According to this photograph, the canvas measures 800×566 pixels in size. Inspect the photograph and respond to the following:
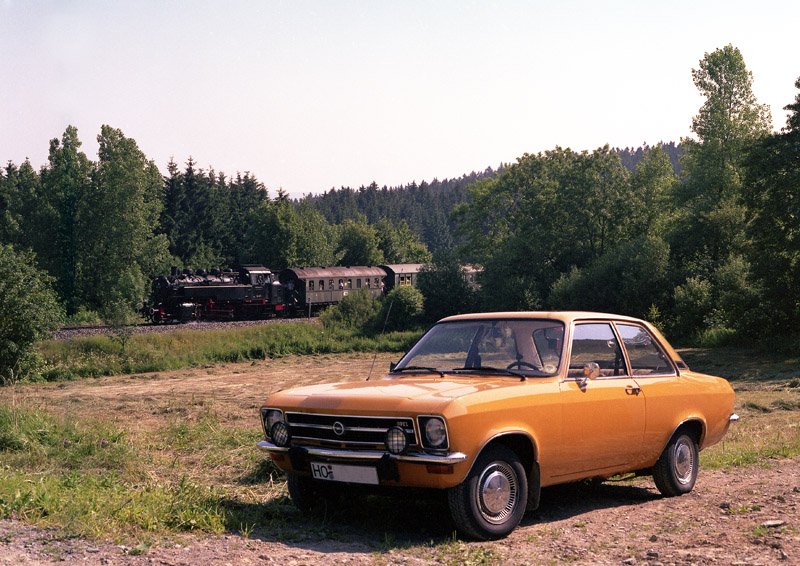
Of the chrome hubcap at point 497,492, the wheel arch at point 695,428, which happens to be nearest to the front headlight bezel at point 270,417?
the chrome hubcap at point 497,492

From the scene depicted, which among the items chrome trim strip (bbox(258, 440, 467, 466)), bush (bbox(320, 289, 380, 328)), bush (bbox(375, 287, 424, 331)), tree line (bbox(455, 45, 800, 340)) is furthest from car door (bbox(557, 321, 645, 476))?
bush (bbox(375, 287, 424, 331))

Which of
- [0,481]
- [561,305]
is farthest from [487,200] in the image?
[0,481]

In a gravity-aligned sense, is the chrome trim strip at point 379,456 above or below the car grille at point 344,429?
below

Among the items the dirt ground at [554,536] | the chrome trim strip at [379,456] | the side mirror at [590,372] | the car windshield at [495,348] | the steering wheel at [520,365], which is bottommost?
the dirt ground at [554,536]

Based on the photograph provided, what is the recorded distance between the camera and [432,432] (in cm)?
584

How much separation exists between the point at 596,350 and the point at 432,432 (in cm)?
223

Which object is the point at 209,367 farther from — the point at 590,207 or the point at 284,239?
the point at 284,239

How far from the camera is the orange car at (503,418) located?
5902 millimetres

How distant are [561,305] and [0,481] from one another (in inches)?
1681

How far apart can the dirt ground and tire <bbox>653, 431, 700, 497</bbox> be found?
0.14m

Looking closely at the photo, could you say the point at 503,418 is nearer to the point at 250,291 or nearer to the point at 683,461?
the point at 683,461

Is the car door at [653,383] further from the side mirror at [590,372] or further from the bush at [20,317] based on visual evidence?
the bush at [20,317]

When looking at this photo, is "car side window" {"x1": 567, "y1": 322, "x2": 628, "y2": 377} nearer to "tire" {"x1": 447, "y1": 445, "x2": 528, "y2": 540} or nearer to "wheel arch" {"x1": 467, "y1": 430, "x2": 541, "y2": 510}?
"wheel arch" {"x1": 467, "y1": 430, "x2": 541, "y2": 510}

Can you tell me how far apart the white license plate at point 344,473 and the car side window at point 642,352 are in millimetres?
2921
